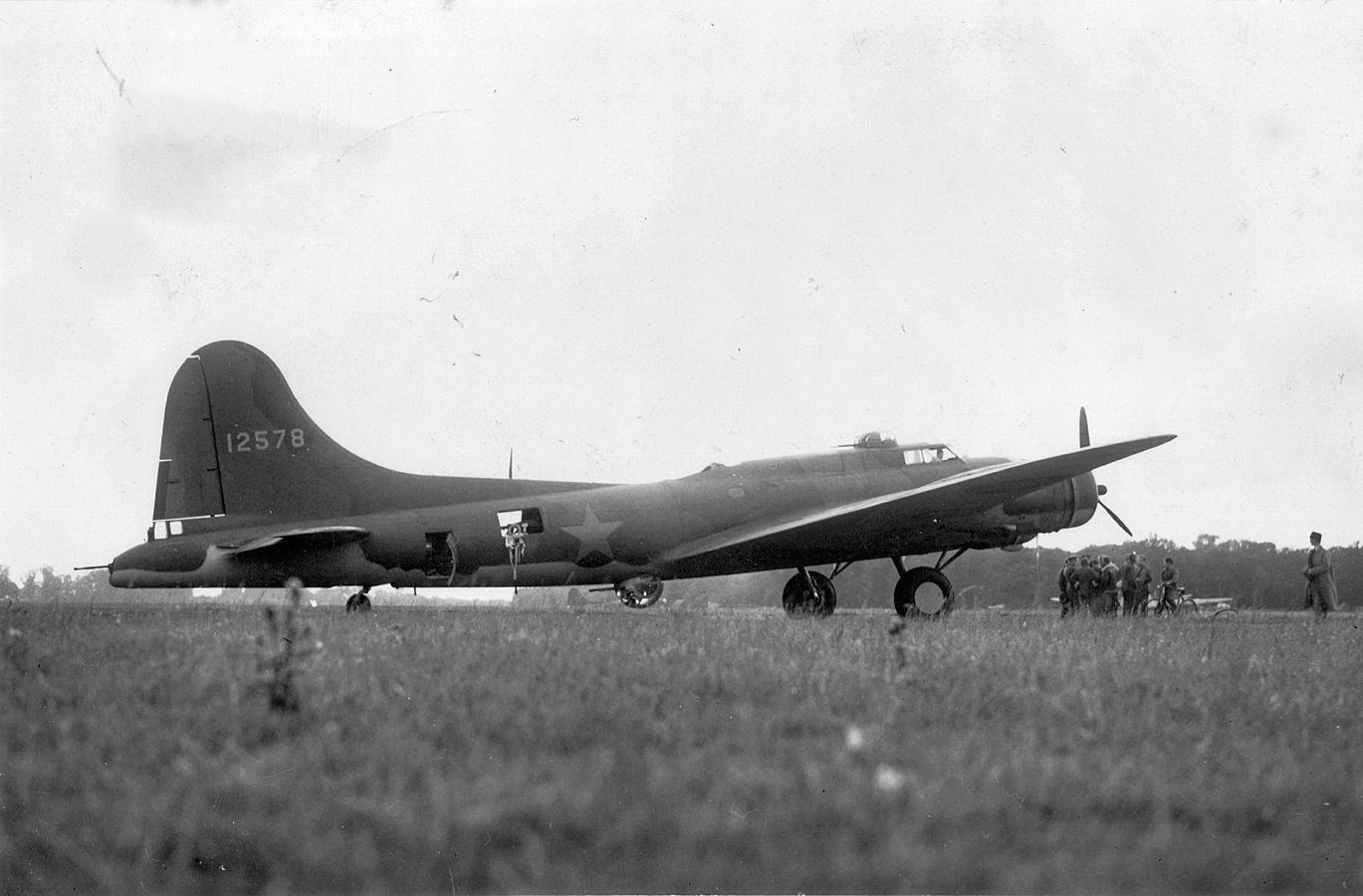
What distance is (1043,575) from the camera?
2926 inches

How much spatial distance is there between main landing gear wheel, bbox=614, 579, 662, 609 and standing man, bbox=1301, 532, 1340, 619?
12.4 m

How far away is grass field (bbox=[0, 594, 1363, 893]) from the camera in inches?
125

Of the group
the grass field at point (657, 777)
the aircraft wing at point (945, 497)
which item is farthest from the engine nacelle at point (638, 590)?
the grass field at point (657, 777)

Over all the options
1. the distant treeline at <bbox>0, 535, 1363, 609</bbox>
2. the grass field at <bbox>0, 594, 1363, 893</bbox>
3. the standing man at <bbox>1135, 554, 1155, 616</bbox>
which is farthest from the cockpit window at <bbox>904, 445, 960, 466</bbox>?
the distant treeline at <bbox>0, 535, 1363, 609</bbox>

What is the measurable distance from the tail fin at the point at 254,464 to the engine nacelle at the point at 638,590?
299 cm

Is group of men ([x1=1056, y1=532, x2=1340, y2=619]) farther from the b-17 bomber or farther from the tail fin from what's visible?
the tail fin

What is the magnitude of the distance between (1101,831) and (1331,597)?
20628 mm

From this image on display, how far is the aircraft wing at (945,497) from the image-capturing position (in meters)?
19.3

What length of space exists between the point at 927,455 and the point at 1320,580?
305 inches

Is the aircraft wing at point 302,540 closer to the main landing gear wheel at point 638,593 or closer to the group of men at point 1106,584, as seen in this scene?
the main landing gear wheel at point 638,593

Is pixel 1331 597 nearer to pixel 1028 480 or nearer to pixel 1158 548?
pixel 1028 480

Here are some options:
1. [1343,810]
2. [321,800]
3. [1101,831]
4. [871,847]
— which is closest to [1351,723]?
[1343,810]

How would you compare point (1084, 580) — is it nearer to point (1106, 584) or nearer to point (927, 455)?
point (1106, 584)

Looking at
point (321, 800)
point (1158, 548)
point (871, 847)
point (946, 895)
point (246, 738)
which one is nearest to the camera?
point (946, 895)
